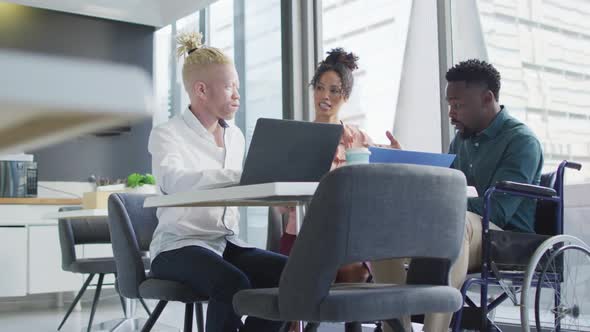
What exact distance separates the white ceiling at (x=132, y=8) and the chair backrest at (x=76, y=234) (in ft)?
7.20

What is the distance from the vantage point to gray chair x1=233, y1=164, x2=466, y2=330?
124 centimetres

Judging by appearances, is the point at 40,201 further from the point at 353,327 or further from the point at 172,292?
the point at 353,327

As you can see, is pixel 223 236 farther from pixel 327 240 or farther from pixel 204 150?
pixel 327 240

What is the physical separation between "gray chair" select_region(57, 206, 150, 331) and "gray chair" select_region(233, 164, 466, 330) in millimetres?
2279

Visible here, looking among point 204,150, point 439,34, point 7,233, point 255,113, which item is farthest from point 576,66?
point 7,233

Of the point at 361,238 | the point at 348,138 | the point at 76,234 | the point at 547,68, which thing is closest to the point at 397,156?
the point at 361,238

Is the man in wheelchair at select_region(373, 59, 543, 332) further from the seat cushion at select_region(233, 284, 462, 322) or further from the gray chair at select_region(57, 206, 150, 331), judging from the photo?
the gray chair at select_region(57, 206, 150, 331)

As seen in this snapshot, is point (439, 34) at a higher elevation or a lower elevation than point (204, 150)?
higher

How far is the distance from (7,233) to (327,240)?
4.16 m

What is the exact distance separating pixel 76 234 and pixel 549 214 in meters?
2.80

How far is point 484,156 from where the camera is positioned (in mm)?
2521

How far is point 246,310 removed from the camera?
1.40 metres

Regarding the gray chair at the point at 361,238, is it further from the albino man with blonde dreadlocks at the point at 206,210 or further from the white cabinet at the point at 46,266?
the white cabinet at the point at 46,266

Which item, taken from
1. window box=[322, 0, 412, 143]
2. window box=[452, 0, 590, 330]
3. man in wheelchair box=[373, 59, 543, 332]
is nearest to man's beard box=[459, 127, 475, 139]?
man in wheelchair box=[373, 59, 543, 332]
